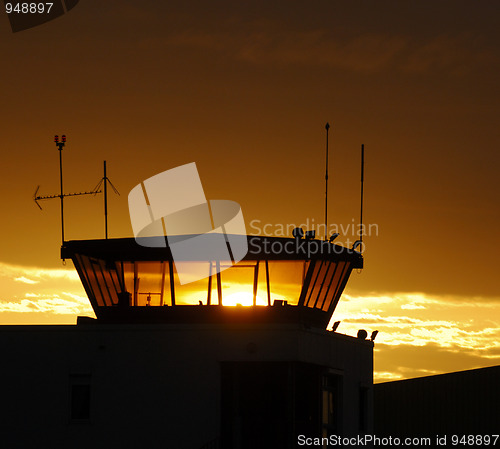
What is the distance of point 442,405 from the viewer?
58.3 meters

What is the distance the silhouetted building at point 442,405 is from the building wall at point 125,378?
23411 mm

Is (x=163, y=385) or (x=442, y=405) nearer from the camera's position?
(x=163, y=385)

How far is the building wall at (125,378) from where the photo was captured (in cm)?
3547

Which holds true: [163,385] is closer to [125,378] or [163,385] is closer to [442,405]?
[125,378]

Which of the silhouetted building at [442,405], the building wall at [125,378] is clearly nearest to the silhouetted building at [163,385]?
the building wall at [125,378]

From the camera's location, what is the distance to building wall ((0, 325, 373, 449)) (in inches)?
1396

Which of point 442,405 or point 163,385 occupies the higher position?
point 163,385

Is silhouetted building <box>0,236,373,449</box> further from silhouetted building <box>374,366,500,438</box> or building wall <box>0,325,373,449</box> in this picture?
silhouetted building <box>374,366,500,438</box>

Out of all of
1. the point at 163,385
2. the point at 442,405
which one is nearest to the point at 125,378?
the point at 163,385

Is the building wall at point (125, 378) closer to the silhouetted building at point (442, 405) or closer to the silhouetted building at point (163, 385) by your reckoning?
the silhouetted building at point (163, 385)

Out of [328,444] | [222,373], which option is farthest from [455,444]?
[222,373]

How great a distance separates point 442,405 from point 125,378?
27018 millimetres

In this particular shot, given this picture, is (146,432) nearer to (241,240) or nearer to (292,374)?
(292,374)

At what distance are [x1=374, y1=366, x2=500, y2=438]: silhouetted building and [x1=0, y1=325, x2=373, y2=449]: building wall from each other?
23.4 meters
